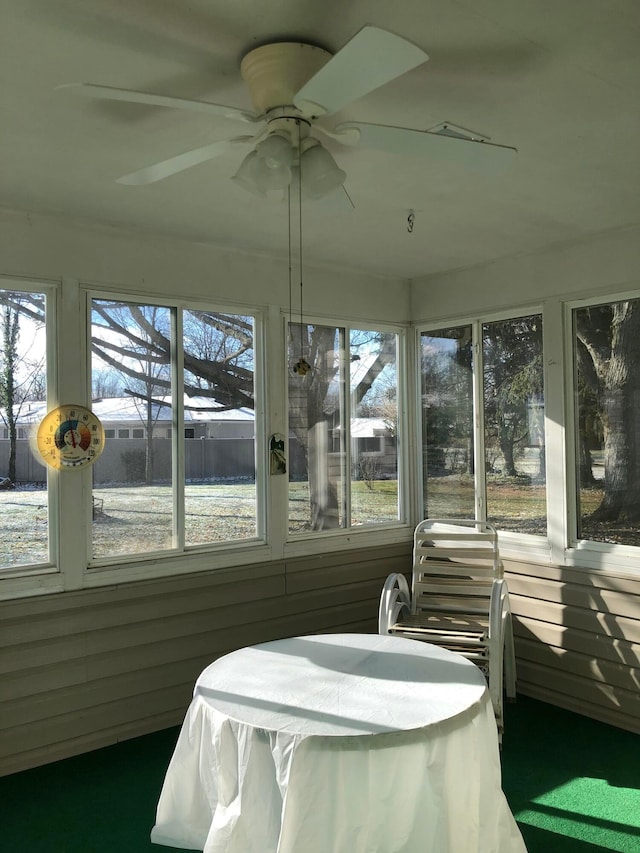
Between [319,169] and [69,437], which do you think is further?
[69,437]

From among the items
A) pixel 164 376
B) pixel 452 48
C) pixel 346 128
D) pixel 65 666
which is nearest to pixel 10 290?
pixel 164 376

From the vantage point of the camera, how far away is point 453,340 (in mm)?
4867

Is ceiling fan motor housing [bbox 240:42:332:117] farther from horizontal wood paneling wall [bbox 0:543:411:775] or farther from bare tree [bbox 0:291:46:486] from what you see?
horizontal wood paneling wall [bbox 0:543:411:775]

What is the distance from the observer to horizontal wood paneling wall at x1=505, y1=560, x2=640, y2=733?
3797 millimetres

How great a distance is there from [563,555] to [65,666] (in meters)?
2.85

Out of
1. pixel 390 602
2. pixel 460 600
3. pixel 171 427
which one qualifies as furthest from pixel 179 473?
pixel 460 600

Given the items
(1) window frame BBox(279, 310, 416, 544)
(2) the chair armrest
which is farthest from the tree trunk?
(1) window frame BBox(279, 310, 416, 544)

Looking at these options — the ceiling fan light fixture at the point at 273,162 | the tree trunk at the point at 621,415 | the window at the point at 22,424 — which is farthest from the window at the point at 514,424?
the window at the point at 22,424

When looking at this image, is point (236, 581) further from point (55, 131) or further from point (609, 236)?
point (609, 236)

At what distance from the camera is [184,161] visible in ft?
6.97

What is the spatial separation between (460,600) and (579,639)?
2.32 ft

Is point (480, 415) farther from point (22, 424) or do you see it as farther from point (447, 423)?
point (22, 424)

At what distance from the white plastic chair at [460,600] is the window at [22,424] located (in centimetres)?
188

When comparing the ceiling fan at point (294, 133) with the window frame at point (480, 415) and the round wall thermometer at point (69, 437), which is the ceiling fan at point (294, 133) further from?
the window frame at point (480, 415)
